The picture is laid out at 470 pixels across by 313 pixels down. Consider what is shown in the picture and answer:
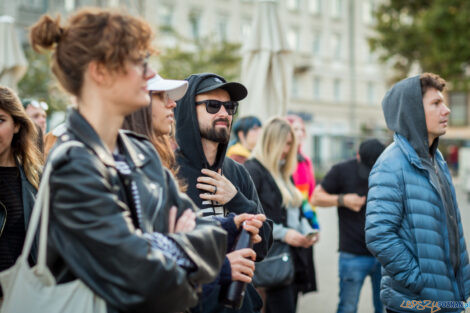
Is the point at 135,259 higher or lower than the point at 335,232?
higher

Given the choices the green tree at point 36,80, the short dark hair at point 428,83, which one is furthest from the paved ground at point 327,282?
the green tree at point 36,80

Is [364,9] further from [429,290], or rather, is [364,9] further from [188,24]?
[429,290]

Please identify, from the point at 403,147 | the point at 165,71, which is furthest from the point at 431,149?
the point at 165,71

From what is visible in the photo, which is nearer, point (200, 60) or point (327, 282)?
point (327, 282)

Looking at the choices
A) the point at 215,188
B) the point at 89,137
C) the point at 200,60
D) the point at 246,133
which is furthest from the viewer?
the point at 200,60

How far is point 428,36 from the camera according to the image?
2131 centimetres

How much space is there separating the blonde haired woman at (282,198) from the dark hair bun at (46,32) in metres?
2.96

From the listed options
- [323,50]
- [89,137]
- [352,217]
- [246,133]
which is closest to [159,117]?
[89,137]

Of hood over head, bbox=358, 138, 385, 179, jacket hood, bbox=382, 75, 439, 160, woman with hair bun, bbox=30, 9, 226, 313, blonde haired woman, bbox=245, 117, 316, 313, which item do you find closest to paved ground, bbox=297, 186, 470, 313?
blonde haired woman, bbox=245, 117, 316, 313

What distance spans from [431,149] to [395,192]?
0.57 m

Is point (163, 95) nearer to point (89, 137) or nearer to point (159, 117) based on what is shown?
point (159, 117)

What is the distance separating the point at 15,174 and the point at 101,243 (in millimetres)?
1769

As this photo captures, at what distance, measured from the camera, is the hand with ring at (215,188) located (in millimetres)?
2938

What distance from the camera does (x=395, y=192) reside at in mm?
3252
